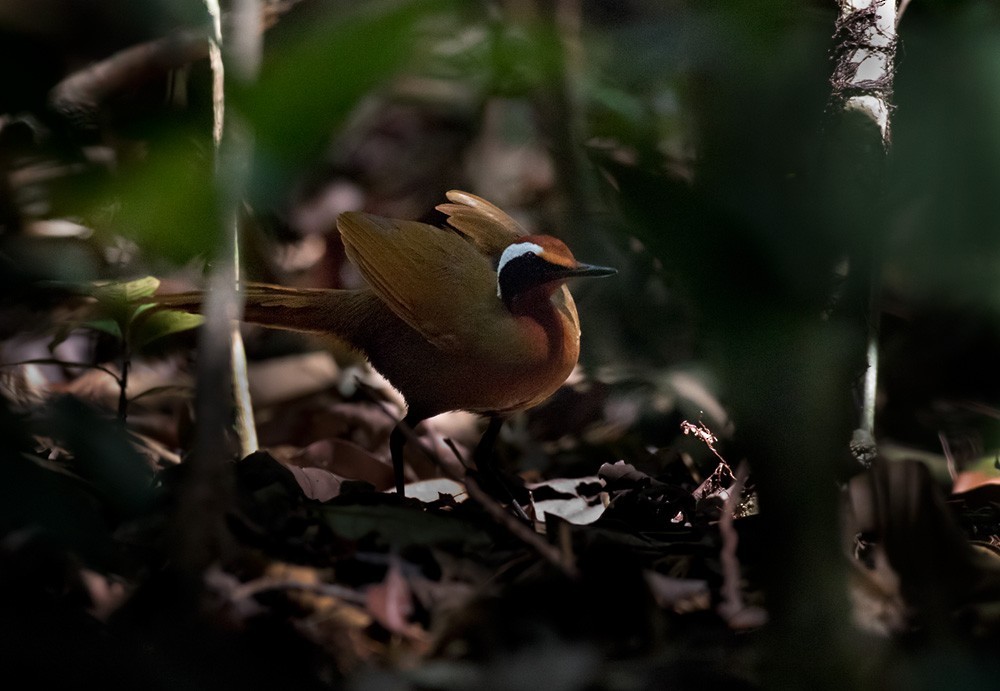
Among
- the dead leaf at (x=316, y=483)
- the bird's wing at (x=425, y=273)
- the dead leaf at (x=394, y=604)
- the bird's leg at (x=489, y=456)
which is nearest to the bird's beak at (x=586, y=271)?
the bird's wing at (x=425, y=273)

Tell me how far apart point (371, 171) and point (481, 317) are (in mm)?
2550

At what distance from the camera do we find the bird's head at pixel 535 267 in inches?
74.5

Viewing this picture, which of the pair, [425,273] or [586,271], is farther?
[425,273]

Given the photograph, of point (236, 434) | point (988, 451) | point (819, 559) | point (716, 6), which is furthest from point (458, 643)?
point (988, 451)

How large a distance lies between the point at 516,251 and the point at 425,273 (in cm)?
18

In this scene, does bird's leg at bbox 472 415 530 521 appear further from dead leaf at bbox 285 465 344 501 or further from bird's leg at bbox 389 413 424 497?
dead leaf at bbox 285 465 344 501

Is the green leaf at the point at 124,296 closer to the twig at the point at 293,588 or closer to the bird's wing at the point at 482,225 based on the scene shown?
the bird's wing at the point at 482,225

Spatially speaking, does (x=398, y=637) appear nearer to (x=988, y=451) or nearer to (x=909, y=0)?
(x=909, y=0)

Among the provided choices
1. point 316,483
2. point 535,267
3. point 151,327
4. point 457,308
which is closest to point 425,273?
point 457,308

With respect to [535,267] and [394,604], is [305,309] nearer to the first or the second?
[535,267]

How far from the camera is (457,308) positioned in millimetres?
1946

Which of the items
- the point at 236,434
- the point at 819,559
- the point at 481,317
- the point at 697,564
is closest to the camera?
the point at 819,559

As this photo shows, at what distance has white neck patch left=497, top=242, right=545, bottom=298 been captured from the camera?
1.90m

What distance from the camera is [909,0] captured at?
5.02 ft
